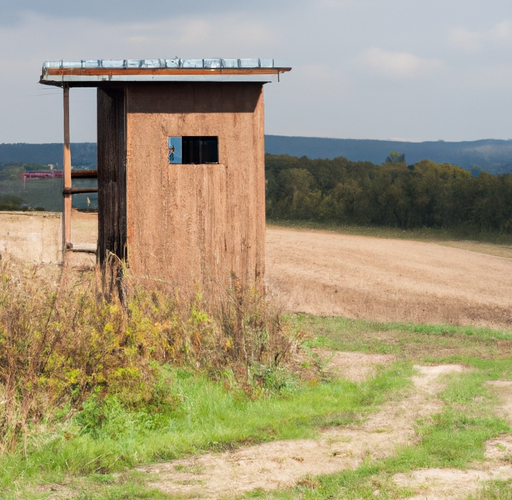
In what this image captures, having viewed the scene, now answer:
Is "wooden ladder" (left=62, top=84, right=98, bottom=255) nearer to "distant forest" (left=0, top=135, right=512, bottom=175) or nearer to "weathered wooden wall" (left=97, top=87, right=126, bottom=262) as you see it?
"weathered wooden wall" (left=97, top=87, right=126, bottom=262)

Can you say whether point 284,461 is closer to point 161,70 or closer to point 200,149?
point 200,149

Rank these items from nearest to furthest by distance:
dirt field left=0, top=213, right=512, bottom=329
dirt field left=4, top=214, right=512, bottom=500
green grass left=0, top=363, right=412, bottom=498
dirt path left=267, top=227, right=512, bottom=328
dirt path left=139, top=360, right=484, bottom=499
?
dirt path left=139, top=360, right=484, bottom=499 → dirt field left=4, top=214, right=512, bottom=500 → green grass left=0, top=363, right=412, bottom=498 → dirt field left=0, top=213, right=512, bottom=329 → dirt path left=267, top=227, right=512, bottom=328

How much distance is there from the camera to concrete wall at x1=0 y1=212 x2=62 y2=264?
12.9 meters

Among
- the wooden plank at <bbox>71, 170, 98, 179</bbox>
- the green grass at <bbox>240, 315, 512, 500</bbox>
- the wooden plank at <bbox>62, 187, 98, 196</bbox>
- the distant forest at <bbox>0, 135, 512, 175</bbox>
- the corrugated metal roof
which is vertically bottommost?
the green grass at <bbox>240, 315, 512, 500</bbox>

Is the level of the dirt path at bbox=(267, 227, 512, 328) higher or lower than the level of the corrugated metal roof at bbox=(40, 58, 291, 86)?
lower

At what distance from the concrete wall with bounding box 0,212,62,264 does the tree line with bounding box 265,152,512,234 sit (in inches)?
722

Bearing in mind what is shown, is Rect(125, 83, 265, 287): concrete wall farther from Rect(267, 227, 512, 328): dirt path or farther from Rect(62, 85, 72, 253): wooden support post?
Rect(267, 227, 512, 328): dirt path

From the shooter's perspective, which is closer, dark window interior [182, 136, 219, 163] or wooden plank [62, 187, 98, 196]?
dark window interior [182, 136, 219, 163]

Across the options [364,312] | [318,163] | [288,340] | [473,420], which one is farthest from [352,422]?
[318,163]

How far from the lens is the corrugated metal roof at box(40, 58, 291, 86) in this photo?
10617 mm

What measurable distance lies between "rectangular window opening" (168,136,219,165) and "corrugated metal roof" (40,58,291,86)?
845 millimetres

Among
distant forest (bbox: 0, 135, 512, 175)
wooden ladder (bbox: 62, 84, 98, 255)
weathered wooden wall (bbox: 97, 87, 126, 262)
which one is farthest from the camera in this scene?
distant forest (bbox: 0, 135, 512, 175)

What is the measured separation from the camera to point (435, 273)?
20.1 metres

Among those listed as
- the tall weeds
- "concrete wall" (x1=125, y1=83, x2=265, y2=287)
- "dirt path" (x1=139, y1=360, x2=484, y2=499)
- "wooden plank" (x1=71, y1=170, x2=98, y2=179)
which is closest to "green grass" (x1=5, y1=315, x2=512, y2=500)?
"dirt path" (x1=139, y1=360, x2=484, y2=499)
